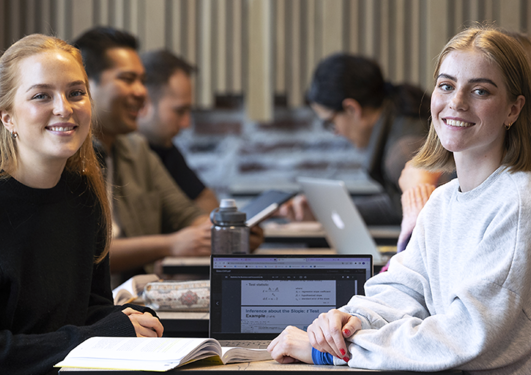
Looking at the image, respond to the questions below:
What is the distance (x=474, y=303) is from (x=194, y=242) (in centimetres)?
141

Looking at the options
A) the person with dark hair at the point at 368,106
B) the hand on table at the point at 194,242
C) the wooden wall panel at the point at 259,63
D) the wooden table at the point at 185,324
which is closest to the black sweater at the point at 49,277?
the wooden table at the point at 185,324

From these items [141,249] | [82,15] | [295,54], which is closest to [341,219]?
[141,249]

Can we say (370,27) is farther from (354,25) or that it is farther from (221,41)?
(221,41)

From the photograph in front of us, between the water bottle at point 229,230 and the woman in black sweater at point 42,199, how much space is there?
1.80ft

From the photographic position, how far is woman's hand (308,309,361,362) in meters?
1.03

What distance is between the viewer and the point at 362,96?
287cm

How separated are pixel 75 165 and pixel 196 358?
663 millimetres

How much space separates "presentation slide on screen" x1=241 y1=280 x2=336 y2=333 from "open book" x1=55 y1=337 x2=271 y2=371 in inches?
8.7

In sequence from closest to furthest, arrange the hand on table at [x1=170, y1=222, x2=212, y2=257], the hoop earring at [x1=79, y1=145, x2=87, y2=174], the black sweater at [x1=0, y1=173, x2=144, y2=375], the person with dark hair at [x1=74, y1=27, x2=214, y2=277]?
the black sweater at [x1=0, y1=173, x2=144, y2=375]
the hoop earring at [x1=79, y1=145, x2=87, y2=174]
the hand on table at [x1=170, y1=222, x2=212, y2=257]
the person with dark hair at [x1=74, y1=27, x2=214, y2=277]

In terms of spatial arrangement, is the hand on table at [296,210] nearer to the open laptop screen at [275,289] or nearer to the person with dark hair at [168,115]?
the person with dark hair at [168,115]

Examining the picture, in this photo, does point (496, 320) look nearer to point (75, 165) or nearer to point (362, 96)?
point (75, 165)

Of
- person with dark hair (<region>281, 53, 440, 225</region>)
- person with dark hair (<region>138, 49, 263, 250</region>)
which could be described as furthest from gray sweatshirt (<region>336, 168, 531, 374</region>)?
person with dark hair (<region>138, 49, 263, 250</region>)

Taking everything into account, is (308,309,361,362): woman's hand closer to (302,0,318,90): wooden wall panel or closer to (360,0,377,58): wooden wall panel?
(302,0,318,90): wooden wall panel

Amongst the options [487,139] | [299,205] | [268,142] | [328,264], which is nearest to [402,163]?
[299,205]
